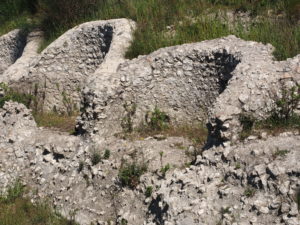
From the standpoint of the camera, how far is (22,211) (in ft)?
24.5

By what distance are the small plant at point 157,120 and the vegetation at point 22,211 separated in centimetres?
244

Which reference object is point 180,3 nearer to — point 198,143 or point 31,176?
point 198,143

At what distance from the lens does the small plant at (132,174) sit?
6953 mm

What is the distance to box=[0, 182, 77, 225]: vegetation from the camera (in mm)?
7121

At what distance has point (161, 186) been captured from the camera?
21.0 feet

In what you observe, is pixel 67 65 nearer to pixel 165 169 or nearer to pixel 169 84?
pixel 169 84

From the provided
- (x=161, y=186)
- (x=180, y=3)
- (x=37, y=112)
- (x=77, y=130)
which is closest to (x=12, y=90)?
(x=37, y=112)

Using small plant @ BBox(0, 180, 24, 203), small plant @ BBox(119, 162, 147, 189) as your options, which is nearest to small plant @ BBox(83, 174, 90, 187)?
small plant @ BBox(119, 162, 147, 189)

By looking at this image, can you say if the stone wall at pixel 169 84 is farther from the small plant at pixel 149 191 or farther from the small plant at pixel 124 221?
the small plant at pixel 124 221

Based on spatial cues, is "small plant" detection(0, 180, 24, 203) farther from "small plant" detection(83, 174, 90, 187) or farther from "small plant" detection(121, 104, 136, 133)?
"small plant" detection(121, 104, 136, 133)

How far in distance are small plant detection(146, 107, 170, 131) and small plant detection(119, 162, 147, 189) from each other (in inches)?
53.4

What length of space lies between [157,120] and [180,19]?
11.3ft

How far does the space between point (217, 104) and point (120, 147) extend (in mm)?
2023

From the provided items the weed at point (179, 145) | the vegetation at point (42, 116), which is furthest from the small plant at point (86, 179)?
the weed at point (179, 145)
